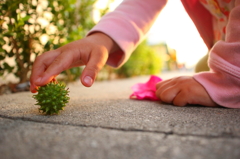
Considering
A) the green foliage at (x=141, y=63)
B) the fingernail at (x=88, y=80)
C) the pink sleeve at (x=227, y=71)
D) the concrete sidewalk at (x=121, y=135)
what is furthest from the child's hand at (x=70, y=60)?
the green foliage at (x=141, y=63)

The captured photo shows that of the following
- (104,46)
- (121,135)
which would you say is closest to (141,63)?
(104,46)

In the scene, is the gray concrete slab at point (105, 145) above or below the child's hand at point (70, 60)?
below

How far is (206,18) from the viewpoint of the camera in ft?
3.54

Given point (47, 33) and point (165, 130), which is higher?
point (47, 33)

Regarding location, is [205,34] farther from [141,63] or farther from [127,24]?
[141,63]

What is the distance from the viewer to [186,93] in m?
0.74

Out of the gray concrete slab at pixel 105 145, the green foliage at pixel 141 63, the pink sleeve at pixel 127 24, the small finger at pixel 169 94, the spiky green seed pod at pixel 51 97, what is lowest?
the green foliage at pixel 141 63

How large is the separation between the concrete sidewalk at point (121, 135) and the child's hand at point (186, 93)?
92 millimetres

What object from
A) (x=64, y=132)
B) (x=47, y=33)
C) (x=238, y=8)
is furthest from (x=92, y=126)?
→ (x=47, y=33)

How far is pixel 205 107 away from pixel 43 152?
554mm

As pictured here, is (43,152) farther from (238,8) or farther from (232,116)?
(238,8)

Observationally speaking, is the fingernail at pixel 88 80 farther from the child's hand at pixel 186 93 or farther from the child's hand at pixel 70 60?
the child's hand at pixel 186 93

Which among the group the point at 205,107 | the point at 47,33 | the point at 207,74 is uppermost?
the point at 47,33

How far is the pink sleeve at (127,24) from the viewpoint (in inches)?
35.7
